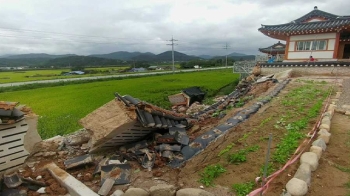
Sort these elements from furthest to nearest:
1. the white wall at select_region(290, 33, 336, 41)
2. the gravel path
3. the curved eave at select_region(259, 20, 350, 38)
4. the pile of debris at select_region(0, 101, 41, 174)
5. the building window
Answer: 1. the building window
2. the white wall at select_region(290, 33, 336, 41)
3. the curved eave at select_region(259, 20, 350, 38)
4. the gravel path
5. the pile of debris at select_region(0, 101, 41, 174)

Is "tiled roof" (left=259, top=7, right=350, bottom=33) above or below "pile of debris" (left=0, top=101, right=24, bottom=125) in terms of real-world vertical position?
above

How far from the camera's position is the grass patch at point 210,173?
379 centimetres

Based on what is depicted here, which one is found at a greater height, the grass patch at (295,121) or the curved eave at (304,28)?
the curved eave at (304,28)

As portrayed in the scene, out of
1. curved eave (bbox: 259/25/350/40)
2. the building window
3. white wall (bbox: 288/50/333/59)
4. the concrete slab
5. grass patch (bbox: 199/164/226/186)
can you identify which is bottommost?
the concrete slab

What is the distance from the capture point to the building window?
1766cm

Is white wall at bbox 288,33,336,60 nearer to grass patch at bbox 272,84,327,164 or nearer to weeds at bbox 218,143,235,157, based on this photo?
grass patch at bbox 272,84,327,164

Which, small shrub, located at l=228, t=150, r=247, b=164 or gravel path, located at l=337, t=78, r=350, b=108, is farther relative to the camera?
gravel path, located at l=337, t=78, r=350, b=108

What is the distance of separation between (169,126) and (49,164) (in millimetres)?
2915

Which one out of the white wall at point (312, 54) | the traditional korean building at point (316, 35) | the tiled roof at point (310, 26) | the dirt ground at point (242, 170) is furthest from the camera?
the white wall at point (312, 54)

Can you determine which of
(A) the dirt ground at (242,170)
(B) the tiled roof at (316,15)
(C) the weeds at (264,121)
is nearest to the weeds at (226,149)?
(A) the dirt ground at (242,170)

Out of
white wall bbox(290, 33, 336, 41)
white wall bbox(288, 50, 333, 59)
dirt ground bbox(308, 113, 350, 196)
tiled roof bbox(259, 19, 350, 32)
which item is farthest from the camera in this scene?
white wall bbox(288, 50, 333, 59)

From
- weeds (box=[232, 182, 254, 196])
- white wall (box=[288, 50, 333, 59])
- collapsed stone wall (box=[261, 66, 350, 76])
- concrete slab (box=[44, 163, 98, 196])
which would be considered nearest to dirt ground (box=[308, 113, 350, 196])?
weeds (box=[232, 182, 254, 196])

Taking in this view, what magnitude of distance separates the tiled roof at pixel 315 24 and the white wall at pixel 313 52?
788 mm

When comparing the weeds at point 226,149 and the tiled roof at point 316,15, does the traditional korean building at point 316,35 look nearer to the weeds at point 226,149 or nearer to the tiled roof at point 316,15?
the tiled roof at point 316,15
